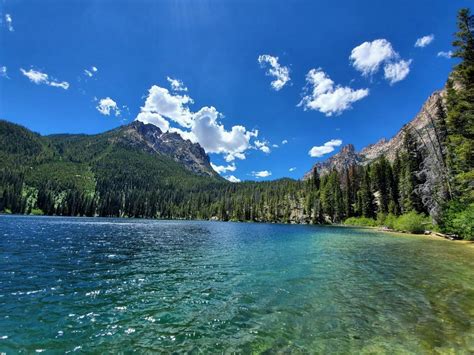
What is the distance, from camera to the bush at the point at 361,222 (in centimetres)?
10832

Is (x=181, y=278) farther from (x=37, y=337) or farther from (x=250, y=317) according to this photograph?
(x=37, y=337)

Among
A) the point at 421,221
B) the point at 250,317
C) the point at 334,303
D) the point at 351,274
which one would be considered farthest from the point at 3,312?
the point at 421,221

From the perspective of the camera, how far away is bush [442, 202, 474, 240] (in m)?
38.0

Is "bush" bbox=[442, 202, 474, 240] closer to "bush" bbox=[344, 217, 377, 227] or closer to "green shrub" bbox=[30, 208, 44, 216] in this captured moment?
"bush" bbox=[344, 217, 377, 227]

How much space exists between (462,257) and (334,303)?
2167 cm

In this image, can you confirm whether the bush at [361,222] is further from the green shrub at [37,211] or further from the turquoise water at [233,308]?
the green shrub at [37,211]

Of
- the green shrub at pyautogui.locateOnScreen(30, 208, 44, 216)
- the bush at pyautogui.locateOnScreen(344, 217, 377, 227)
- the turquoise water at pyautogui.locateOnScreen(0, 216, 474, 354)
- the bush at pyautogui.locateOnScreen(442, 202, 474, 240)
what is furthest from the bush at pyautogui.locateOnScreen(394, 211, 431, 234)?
the green shrub at pyautogui.locateOnScreen(30, 208, 44, 216)

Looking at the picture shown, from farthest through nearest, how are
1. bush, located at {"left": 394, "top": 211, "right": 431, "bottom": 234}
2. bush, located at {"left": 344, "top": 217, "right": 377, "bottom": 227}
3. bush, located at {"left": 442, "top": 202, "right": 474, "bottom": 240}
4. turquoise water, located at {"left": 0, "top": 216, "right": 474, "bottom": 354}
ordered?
bush, located at {"left": 344, "top": 217, "right": 377, "bottom": 227}, bush, located at {"left": 394, "top": 211, "right": 431, "bottom": 234}, bush, located at {"left": 442, "top": 202, "right": 474, "bottom": 240}, turquoise water, located at {"left": 0, "top": 216, "right": 474, "bottom": 354}

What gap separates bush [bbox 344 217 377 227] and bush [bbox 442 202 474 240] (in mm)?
62986

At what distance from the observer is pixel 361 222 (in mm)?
113125

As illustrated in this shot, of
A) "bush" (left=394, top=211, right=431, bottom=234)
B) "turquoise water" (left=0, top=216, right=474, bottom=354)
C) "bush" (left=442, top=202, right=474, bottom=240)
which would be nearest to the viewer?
"turquoise water" (left=0, top=216, right=474, bottom=354)

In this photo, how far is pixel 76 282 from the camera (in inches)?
631

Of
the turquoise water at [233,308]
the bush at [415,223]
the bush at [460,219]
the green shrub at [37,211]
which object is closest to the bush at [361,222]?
the bush at [415,223]

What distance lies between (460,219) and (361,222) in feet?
253
